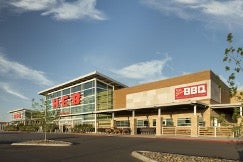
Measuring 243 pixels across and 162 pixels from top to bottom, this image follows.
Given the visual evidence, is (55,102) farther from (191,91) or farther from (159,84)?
(191,91)

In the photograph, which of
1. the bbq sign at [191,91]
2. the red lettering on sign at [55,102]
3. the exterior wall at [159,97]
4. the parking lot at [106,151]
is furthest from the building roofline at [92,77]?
the parking lot at [106,151]

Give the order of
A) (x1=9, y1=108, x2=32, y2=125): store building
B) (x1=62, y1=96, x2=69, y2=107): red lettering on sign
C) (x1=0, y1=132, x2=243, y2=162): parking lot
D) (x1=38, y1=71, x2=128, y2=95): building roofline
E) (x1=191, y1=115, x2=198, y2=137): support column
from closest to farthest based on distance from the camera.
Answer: (x1=0, y1=132, x2=243, y2=162): parking lot < (x1=191, y1=115, x2=198, y2=137): support column < (x1=38, y1=71, x2=128, y2=95): building roofline < (x1=62, y1=96, x2=69, y2=107): red lettering on sign < (x1=9, y1=108, x2=32, y2=125): store building

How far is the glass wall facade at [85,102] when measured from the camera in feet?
195

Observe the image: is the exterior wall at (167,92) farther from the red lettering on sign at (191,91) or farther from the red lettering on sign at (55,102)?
the red lettering on sign at (55,102)

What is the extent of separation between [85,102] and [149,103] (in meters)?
18.4

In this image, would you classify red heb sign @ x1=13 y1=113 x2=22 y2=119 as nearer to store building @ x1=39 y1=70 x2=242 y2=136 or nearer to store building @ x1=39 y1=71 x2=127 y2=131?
store building @ x1=39 y1=70 x2=242 y2=136

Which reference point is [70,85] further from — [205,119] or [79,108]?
[205,119]

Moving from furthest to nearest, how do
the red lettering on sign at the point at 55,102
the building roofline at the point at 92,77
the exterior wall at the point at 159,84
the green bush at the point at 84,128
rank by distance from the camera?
the red lettering on sign at the point at 55,102, the building roofline at the point at 92,77, the green bush at the point at 84,128, the exterior wall at the point at 159,84

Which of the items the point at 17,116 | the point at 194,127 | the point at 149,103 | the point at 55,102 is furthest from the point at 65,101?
the point at 17,116

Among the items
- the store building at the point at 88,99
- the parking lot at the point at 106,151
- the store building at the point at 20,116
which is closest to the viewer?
the parking lot at the point at 106,151

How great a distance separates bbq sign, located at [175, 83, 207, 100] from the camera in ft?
130

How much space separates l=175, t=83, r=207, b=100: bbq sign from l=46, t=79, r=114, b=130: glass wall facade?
706 inches

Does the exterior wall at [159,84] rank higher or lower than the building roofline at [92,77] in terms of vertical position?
lower

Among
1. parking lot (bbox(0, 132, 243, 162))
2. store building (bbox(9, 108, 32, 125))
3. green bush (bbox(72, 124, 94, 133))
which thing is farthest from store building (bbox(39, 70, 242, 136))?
store building (bbox(9, 108, 32, 125))
